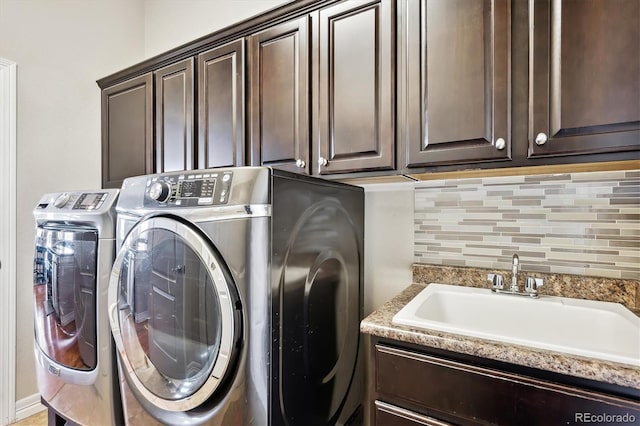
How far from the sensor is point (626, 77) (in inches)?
36.7

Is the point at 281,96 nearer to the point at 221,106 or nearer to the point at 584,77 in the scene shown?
the point at 221,106

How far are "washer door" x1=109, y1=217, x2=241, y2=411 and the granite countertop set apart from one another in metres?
0.49

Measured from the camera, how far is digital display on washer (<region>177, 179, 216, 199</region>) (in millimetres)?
1072

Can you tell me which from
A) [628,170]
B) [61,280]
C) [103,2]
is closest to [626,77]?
[628,170]

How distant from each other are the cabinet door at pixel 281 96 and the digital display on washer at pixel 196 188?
0.50m

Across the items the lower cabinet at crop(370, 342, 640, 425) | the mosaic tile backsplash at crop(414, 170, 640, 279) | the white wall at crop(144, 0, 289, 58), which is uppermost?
the white wall at crop(144, 0, 289, 58)

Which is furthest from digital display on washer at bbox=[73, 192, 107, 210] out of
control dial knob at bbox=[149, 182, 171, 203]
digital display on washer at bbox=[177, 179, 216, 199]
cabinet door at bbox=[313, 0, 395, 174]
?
cabinet door at bbox=[313, 0, 395, 174]

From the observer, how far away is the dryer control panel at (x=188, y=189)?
1.05 metres

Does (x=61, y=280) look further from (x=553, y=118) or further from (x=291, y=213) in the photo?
(x=553, y=118)

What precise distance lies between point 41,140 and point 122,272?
64.3 inches

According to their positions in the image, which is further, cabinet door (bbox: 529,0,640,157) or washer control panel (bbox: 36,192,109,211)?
washer control panel (bbox: 36,192,109,211)

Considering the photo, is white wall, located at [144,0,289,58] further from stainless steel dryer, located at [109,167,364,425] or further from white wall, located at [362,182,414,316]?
stainless steel dryer, located at [109,167,364,425]

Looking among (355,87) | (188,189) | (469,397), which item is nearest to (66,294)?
(188,189)

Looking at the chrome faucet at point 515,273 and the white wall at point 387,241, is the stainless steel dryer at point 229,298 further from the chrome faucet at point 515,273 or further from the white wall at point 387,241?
the chrome faucet at point 515,273
